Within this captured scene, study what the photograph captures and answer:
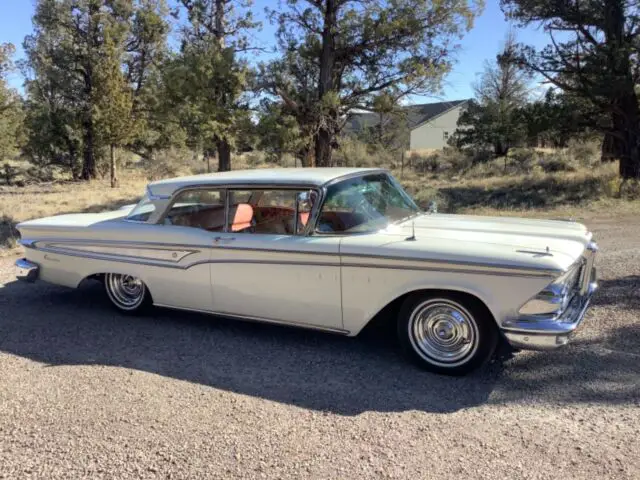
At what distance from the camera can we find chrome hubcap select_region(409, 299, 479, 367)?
364cm

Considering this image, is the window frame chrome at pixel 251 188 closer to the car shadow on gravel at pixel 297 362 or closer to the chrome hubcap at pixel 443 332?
the car shadow on gravel at pixel 297 362

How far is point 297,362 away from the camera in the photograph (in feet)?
13.2

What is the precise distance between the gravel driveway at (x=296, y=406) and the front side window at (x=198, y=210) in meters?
0.95

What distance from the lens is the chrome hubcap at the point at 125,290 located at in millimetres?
5051

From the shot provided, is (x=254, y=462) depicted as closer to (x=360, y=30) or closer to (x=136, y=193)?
(x=360, y=30)

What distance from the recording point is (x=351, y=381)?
370cm

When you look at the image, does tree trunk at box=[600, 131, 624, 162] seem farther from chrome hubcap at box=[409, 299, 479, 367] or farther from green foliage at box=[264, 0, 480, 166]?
chrome hubcap at box=[409, 299, 479, 367]

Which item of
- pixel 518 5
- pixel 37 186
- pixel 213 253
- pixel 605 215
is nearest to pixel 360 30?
pixel 518 5

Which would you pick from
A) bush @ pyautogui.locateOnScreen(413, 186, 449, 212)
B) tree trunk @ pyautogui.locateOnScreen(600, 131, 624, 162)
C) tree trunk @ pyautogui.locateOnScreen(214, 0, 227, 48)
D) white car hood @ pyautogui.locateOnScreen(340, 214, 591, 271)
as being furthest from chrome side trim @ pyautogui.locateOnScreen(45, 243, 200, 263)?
tree trunk @ pyautogui.locateOnScreen(600, 131, 624, 162)

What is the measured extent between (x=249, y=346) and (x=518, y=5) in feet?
56.7

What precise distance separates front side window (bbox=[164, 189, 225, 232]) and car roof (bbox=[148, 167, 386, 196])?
92 millimetres

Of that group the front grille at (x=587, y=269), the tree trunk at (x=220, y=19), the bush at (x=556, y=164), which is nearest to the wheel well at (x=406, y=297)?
the front grille at (x=587, y=269)

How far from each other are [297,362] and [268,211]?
1414 mm

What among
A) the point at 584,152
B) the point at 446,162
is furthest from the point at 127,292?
the point at 446,162
